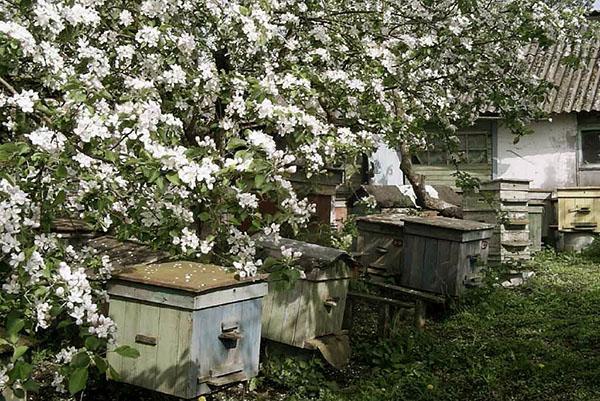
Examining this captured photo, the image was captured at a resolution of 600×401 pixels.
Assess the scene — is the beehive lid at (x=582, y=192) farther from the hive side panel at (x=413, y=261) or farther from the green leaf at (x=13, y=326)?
the green leaf at (x=13, y=326)

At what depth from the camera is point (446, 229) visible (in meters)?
8.01

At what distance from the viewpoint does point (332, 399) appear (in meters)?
5.90

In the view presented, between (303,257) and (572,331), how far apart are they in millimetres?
3176

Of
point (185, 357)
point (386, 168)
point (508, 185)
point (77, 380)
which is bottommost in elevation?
point (185, 357)

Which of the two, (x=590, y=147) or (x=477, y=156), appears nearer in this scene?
(x=590, y=147)

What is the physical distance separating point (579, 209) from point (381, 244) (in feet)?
18.9

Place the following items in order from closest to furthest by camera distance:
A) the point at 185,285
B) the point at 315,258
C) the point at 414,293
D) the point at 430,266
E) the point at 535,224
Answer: the point at 185,285 < the point at 315,258 < the point at 414,293 < the point at 430,266 < the point at 535,224

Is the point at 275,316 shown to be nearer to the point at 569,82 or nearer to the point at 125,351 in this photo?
the point at 125,351

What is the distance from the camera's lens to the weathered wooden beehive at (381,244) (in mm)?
8758

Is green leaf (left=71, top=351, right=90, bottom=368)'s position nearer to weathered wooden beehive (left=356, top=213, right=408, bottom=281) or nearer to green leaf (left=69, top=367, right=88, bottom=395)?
green leaf (left=69, top=367, right=88, bottom=395)

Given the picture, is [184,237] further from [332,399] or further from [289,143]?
[332,399]

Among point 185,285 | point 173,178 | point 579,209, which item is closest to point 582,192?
point 579,209

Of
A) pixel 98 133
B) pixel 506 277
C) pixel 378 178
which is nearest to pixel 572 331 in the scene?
pixel 506 277

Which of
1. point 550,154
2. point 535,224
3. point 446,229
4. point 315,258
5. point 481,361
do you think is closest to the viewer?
point 315,258
